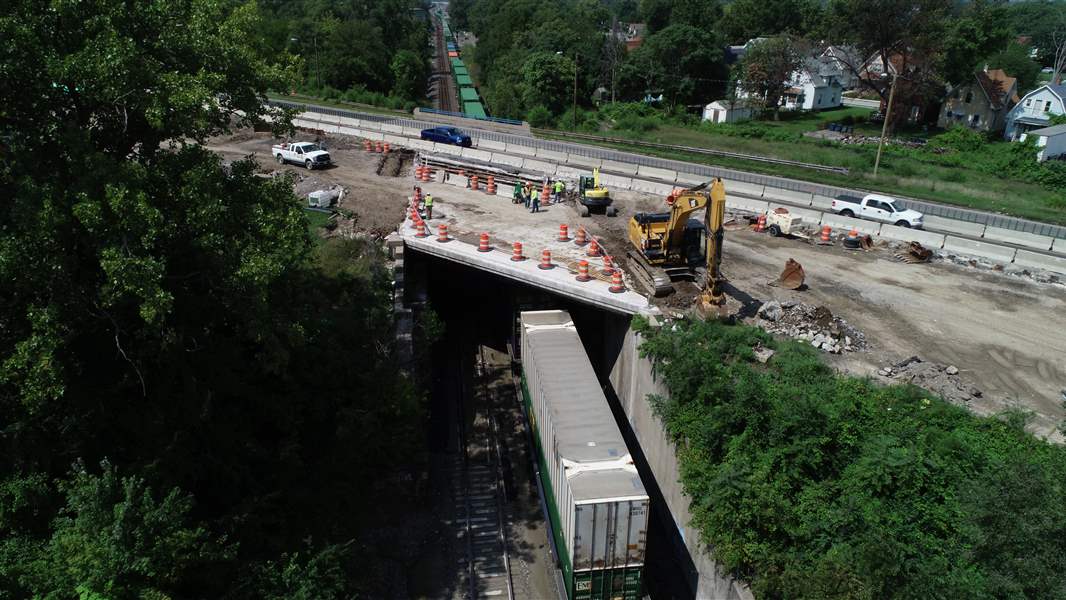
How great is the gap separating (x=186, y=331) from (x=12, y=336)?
11.4 ft

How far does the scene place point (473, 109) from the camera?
319ft

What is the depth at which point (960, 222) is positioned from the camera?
3691 cm

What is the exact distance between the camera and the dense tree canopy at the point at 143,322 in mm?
13742

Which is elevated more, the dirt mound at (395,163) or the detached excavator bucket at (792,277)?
the dirt mound at (395,163)

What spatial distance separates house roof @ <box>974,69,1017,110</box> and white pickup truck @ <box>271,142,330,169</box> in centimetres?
6778

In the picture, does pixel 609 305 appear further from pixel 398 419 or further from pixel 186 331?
pixel 186 331

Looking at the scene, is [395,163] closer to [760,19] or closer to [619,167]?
[619,167]

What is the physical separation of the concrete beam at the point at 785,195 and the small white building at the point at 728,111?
135 ft

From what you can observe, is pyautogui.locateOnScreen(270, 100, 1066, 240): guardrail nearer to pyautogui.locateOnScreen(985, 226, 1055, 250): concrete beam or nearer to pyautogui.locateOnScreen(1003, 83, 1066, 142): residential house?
pyautogui.locateOnScreen(985, 226, 1055, 250): concrete beam

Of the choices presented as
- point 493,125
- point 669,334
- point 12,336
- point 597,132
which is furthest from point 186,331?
point 597,132

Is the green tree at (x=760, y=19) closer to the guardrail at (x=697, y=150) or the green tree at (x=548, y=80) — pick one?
the green tree at (x=548, y=80)

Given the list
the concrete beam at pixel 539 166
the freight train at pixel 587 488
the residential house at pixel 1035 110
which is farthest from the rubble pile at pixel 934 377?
the residential house at pixel 1035 110

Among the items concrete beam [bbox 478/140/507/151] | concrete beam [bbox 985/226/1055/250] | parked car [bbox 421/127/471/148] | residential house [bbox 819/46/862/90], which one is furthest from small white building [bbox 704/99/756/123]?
concrete beam [bbox 985/226/1055/250]

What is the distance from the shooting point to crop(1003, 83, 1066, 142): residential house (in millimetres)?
69062
